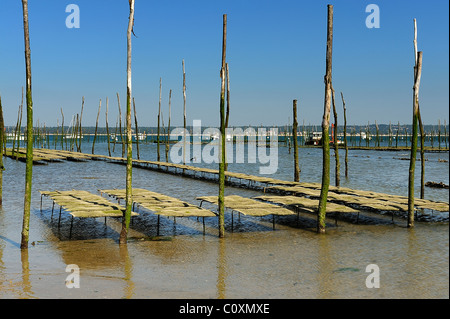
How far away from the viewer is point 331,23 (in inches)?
563

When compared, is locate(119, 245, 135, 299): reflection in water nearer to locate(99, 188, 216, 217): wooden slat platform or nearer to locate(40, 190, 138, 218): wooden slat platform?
locate(40, 190, 138, 218): wooden slat platform

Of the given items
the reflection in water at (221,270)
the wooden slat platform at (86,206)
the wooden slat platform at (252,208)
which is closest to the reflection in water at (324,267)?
the wooden slat platform at (252,208)

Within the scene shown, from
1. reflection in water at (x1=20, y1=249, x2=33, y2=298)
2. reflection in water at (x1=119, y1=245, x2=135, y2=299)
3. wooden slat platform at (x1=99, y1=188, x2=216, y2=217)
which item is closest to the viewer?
reflection in water at (x1=20, y1=249, x2=33, y2=298)

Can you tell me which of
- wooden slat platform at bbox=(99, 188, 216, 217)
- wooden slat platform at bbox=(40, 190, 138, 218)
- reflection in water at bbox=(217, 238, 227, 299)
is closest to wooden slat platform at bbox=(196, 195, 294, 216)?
wooden slat platform at bbox=(99, 188, 216, 217)

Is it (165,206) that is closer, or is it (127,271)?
(127,271)

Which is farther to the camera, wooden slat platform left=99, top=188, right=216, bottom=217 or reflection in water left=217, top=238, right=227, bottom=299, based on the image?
wooden slat platform left=99, top=188, right=216, bottom=217

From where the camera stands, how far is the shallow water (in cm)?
976

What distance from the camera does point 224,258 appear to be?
12.6 meters

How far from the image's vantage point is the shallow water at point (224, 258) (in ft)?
32.0

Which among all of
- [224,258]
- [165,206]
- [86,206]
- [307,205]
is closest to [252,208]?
[307,205]

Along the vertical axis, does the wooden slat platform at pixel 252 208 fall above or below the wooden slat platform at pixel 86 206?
below

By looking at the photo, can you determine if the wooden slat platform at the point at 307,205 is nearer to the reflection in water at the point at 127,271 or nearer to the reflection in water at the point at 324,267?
the reflection in water at the point at 324,267

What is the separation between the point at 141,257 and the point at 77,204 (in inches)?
192

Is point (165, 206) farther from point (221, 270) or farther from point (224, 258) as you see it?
point (221, 270)
